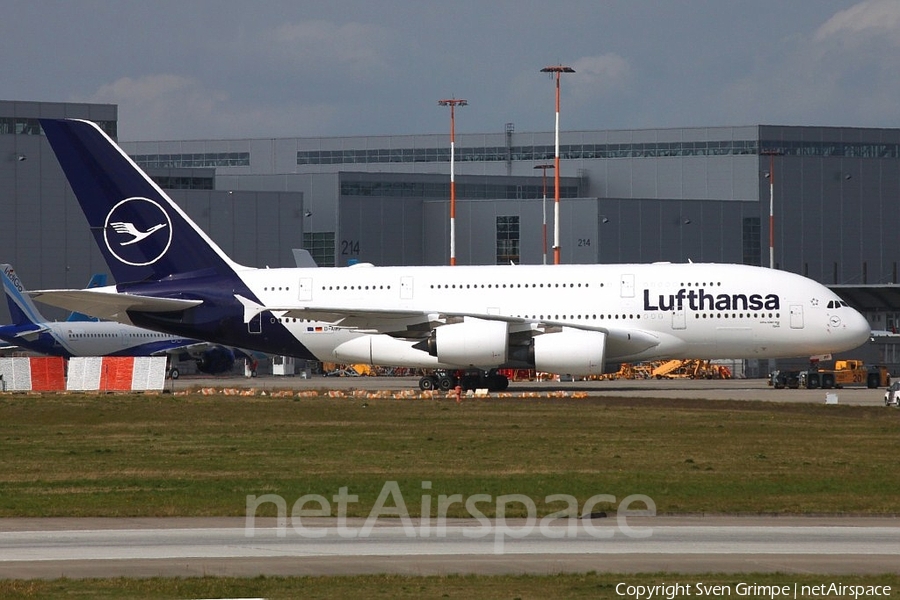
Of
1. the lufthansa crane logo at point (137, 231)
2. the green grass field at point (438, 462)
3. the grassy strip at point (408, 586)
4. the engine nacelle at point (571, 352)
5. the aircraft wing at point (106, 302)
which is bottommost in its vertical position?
the grassy strip at point (408, 586)

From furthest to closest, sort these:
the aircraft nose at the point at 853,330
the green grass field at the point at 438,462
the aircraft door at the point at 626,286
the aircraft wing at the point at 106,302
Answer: the aircraft door at the point at 626,286
the aircraft nose at the point at 853,330
the aircraft wing at the point at 106,302
the green grass field at the point at 438,462

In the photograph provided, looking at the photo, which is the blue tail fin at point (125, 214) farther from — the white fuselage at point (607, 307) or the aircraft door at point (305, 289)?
the aircraft door at point (305, 289)

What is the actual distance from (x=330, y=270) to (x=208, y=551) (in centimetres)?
4012

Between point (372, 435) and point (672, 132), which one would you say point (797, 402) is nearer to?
point (372, 435)

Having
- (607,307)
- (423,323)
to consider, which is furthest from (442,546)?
(607,307)

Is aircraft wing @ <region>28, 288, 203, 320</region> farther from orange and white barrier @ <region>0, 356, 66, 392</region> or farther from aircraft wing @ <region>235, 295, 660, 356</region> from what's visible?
orange and white barrier @ <region>0, 356, 66, 392</region>

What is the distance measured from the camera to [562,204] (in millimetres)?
113938

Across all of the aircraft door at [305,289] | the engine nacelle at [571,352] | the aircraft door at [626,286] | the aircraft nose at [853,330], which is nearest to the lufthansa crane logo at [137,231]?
the aircraft door at [305,289]

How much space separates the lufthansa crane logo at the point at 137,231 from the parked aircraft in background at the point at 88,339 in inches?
1341

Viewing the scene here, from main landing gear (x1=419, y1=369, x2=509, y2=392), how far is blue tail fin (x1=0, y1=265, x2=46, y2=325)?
137ft

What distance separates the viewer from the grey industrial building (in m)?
102

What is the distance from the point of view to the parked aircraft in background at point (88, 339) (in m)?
90.2

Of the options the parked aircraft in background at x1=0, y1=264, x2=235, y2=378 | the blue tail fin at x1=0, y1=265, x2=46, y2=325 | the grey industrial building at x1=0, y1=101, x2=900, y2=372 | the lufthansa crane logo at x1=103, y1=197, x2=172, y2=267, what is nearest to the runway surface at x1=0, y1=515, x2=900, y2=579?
the lufthansa crane logo at x1=103, y1=197, x2=172, y2=267

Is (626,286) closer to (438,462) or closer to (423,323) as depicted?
(423,323)
